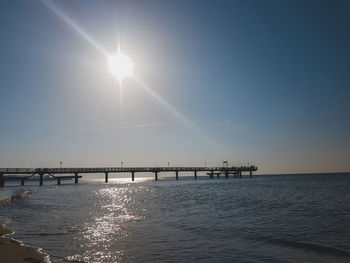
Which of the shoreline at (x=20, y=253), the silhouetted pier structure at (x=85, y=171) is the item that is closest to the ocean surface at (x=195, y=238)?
the shoreline at (x=20, y=253)

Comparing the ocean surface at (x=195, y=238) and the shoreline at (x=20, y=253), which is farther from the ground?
the shoreline at (x=20, y=253)

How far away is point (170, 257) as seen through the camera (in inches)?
373

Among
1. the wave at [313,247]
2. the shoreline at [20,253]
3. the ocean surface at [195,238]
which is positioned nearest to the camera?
the shoreline at [20,253]

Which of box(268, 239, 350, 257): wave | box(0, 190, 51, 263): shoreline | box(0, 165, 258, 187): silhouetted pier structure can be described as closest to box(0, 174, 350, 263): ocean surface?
box(268, 239, 350, 257): wave

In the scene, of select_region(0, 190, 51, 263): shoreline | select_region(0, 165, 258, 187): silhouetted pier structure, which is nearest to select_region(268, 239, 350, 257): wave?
select_region(0, 190, 51, 263): shoreline

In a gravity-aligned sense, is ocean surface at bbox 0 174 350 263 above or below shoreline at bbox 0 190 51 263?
below

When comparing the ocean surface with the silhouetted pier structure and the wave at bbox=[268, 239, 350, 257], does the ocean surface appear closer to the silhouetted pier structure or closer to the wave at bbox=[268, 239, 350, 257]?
the wave at bbox=[268, 239, 350, 257]

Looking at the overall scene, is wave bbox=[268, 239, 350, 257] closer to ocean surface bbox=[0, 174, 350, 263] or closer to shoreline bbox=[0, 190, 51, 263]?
ocean surface bbox=[0, 174, 350, 263]

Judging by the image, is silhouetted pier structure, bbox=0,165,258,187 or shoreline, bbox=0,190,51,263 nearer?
shoreline, bbox=0,190,51,263

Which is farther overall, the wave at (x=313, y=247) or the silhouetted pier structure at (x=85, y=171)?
the silhouetted pier structure at (x=85, y=171)

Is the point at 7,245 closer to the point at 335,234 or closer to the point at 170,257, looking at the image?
the point at 170,257

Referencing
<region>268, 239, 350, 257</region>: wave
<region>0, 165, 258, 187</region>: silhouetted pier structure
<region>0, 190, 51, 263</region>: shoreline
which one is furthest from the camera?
<region>0, 165, 258, 187</region>: silhouetted pier structure

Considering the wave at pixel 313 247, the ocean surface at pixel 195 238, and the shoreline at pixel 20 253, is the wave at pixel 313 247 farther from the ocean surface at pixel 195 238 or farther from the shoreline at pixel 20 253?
Answer: the shoreline at pixel 20 253

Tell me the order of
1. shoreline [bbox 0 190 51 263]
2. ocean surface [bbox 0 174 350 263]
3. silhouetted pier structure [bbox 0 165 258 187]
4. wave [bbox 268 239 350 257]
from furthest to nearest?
1. silhouetted pier structure [bbox 0 165 258 187]
2. wave [bbox 268 239 350 257]
3. ocean surface [bbox 0 174 350 263]
4. shoreline [bbox 0 190 51 263]
